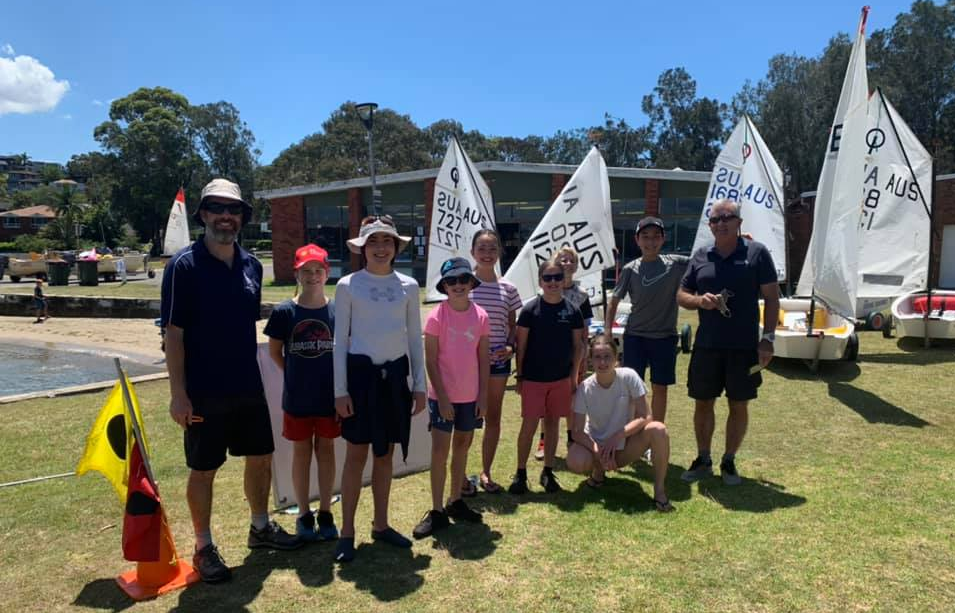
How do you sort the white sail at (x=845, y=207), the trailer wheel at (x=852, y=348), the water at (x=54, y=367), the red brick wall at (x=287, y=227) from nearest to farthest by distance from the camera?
1. the white sail at (x=845, y=207)
2. the trailer wheel at (x=852, y=348)
3. the water at (x=54, y=367)
4. the red brick wall at (x=287, y=227)

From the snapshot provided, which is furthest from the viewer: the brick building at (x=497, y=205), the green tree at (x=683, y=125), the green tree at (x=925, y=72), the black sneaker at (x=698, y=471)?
the green tree at (x=683, y=125)

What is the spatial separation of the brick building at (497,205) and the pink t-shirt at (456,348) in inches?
584

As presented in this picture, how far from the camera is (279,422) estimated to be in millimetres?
4043

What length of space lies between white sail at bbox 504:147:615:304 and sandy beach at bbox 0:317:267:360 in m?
6.85

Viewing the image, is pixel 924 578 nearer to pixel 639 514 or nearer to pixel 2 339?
pixel 639 514

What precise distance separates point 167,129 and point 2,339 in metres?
43.1

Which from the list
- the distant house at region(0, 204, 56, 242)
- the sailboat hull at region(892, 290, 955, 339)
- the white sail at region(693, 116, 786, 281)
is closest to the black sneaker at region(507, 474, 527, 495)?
the sailboat hull at region(892, 290, 955, 339)

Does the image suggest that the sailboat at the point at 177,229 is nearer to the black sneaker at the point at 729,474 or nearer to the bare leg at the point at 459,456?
the bare leg at the point at 459,456

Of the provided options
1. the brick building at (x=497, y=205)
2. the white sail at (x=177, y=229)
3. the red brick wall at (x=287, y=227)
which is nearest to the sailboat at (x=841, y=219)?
the brick building at (x=497, y=205)

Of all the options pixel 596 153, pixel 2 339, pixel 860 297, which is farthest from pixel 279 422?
pixel 2 339

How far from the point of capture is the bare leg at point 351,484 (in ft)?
10.5

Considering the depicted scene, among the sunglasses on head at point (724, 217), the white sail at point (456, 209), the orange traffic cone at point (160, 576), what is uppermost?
the white sail at point (456, 209)

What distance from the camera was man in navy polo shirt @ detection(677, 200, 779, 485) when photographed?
13.4 feet

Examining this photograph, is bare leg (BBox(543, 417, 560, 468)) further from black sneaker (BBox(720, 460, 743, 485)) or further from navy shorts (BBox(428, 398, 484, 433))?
black sneaker (BBox(720, 460, 743, 485))
